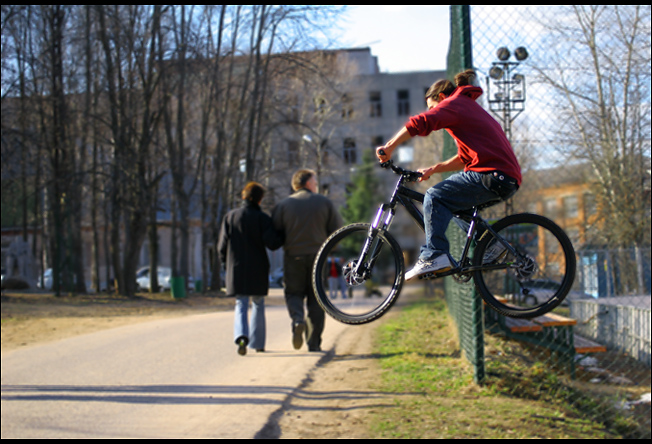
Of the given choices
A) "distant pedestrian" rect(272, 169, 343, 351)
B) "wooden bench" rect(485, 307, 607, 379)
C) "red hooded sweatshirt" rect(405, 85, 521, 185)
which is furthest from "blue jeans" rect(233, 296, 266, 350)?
"red hooded sweatshirt" rect(405, 85, 521, 185)

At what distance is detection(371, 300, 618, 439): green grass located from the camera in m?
7.21

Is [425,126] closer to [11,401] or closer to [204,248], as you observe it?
[11,401]

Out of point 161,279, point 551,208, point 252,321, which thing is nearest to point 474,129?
point 252,321

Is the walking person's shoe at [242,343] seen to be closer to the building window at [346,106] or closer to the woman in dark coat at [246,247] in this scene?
the woman in dark coat at [246,247]

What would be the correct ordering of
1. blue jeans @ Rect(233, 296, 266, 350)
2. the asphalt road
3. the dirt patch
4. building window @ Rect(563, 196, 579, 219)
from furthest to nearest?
the dirt patch → building window @ Rect(563, 196, 579, 219) → blue jeans @ Rect(233, 296, 266, 350) → the asphalt road

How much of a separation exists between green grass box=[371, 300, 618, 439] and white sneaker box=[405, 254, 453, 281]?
5.09 metres

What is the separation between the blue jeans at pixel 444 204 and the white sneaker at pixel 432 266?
0.10 feet

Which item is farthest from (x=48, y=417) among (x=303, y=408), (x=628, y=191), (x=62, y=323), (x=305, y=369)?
(x=62, y=323)

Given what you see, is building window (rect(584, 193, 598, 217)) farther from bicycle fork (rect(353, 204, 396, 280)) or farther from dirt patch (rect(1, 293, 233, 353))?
dirt patch (rect(1, 293, 233, 353))

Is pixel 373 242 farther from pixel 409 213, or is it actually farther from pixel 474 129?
pixel 474 129

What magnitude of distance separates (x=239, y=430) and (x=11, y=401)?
11.3 ft

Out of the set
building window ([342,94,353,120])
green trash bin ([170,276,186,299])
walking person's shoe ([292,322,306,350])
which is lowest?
green trash bin ([170,276,186,299])

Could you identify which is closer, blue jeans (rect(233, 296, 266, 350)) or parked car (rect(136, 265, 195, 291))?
blue jeans (rect(233, 296, 266, 350))

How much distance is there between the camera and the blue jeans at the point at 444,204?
8.00 feet
